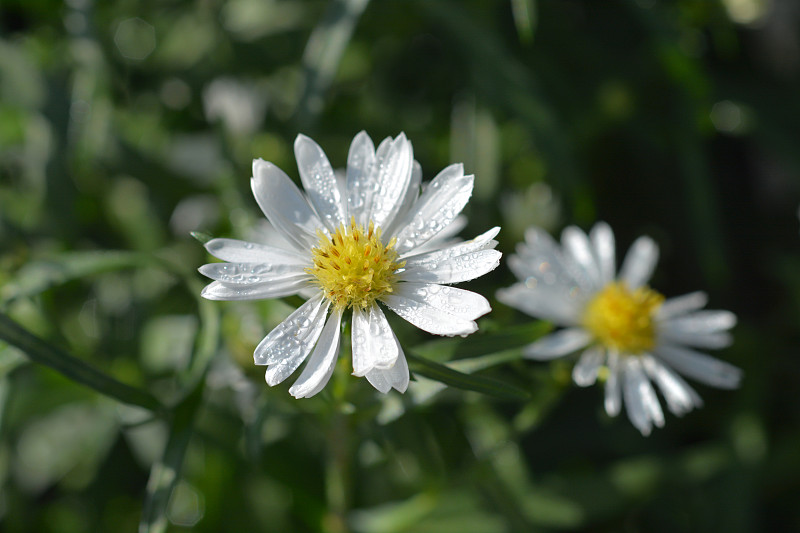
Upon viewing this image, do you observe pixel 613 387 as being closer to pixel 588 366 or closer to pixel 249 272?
pixel 588 366

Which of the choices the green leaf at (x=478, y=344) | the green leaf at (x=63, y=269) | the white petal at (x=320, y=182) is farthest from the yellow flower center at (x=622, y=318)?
the green leaf at (x=63, y=269)

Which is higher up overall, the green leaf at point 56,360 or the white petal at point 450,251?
the white petal at point 450,251

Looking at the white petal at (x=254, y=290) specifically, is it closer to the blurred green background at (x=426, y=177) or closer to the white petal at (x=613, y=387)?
the blurred green background at (x=426, y=177)

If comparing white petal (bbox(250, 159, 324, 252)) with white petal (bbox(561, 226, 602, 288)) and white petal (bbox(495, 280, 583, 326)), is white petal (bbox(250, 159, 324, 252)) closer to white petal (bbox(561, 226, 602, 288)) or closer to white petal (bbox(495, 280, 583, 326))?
white petal (bbox(495, 280, 583, 326))

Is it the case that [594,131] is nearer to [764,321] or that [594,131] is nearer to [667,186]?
[667,186]

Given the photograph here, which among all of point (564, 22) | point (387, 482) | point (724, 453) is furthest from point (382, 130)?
point (724, 453)

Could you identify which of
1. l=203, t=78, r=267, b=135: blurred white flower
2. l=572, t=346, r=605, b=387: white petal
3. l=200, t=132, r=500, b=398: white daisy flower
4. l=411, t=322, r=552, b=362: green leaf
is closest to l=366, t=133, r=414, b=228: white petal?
l=200, t=132, r=500, b=398: white daisy flower

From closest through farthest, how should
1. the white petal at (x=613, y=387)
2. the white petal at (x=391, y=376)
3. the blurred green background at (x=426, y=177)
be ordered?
1. the white petal at (x=391, y=376)
2. the white petal at (x=613, y=387)
3. the blurred green background at (x=426, y=177)
